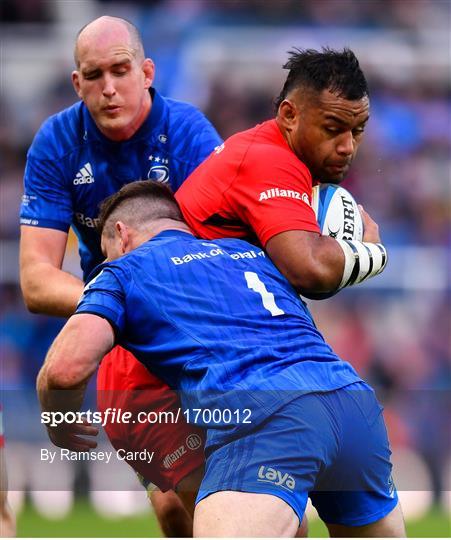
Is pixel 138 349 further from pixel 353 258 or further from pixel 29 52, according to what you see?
pixel 29 52

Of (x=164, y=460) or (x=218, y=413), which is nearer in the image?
(x=218, y=413)

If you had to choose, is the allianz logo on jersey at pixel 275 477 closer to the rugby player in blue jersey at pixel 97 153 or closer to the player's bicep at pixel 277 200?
the player's bicep at pixel 277 200

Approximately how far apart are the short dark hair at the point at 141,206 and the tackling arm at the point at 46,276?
85 centimetres

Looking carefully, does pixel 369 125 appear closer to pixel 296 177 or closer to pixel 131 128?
pixel 131 128

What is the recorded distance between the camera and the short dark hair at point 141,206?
496 cm

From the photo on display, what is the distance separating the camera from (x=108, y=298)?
4.41 metres

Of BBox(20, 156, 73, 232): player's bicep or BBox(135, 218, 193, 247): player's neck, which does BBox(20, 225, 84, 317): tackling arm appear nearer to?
BBox(20, 156, 73, 232): player's bicep

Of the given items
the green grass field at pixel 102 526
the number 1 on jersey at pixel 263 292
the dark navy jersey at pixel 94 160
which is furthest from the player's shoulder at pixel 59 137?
the green grass field at pixel 102 526

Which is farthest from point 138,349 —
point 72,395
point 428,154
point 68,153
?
point 428,154

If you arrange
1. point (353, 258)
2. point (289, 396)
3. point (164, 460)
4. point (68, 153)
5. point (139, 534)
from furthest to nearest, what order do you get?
point (139, 534)
point (68, 153)
point (164, 460)
point (353, 258)
point (289, 396)

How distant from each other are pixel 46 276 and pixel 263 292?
1.75m

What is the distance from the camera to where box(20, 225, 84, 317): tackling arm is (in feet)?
19.3

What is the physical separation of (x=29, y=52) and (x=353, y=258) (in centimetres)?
1071

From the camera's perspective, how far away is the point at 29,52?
48.7 feet
